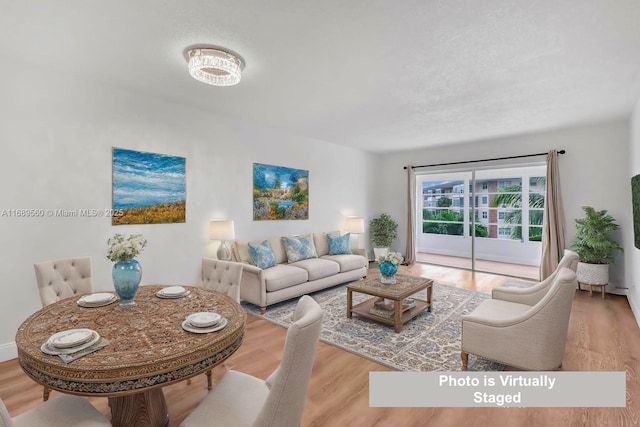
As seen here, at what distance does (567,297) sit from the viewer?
2.17m

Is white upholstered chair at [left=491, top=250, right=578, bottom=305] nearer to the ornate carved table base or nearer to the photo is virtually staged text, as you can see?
the photo is virtually staged text

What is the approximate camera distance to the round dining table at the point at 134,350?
1170 mm

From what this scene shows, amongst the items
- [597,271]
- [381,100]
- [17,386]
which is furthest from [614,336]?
[17,386]

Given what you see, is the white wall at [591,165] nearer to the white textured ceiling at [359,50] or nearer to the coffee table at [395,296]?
the white textured ceiling at [359,50]

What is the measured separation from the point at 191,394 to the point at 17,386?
4.58ft

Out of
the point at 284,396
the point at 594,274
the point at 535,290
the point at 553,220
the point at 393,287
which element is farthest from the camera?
the point at 553,220

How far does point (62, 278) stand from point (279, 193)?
3173 millimetres

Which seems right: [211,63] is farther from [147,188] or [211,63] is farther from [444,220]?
[444,220]

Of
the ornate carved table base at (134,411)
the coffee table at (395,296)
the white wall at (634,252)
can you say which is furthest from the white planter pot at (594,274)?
the ornate carved table base at (134,411)

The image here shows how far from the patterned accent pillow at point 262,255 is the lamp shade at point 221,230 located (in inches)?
15.1

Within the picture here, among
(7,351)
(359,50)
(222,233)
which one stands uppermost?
(359,50)

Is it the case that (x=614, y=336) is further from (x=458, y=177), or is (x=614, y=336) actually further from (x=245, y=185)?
(x=245, y=185)

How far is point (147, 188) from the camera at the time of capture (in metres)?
3.59

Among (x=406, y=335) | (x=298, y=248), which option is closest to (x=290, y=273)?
(x=298, y=248)
